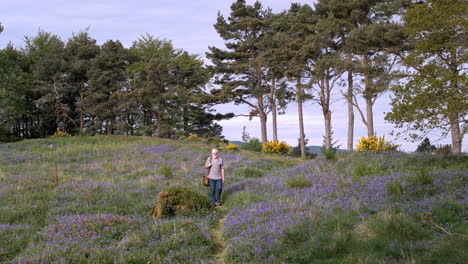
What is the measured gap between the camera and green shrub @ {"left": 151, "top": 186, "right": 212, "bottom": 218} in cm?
996

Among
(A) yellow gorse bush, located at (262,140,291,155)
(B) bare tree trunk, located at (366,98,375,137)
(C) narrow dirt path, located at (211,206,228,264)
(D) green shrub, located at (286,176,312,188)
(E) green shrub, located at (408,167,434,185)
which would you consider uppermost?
(B) bare tree trunk, located at (366,98,375,137)

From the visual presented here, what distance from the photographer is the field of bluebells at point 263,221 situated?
6470 mm

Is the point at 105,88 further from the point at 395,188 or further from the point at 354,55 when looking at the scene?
the point at 395,188

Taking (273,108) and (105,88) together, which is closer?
(273,108)

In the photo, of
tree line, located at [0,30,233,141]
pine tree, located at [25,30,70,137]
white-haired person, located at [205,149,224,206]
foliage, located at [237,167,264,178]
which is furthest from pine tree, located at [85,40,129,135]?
white-haired person, located at [205,149,224,206]

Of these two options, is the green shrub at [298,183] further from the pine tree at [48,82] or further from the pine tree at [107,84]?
the pine tree at [48,82]

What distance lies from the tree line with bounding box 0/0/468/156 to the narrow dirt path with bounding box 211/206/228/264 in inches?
264

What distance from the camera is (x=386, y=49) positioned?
25.2m

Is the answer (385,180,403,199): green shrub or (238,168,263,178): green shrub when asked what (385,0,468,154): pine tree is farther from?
(238,168,263,178): green shrub

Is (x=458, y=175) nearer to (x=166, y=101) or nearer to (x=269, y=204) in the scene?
(x=269, y=204)

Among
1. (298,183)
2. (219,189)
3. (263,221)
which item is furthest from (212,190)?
(263,221)

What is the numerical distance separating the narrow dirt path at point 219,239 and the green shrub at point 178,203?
55cm

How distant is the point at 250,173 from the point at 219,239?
945 cm

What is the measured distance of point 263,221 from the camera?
853cm
